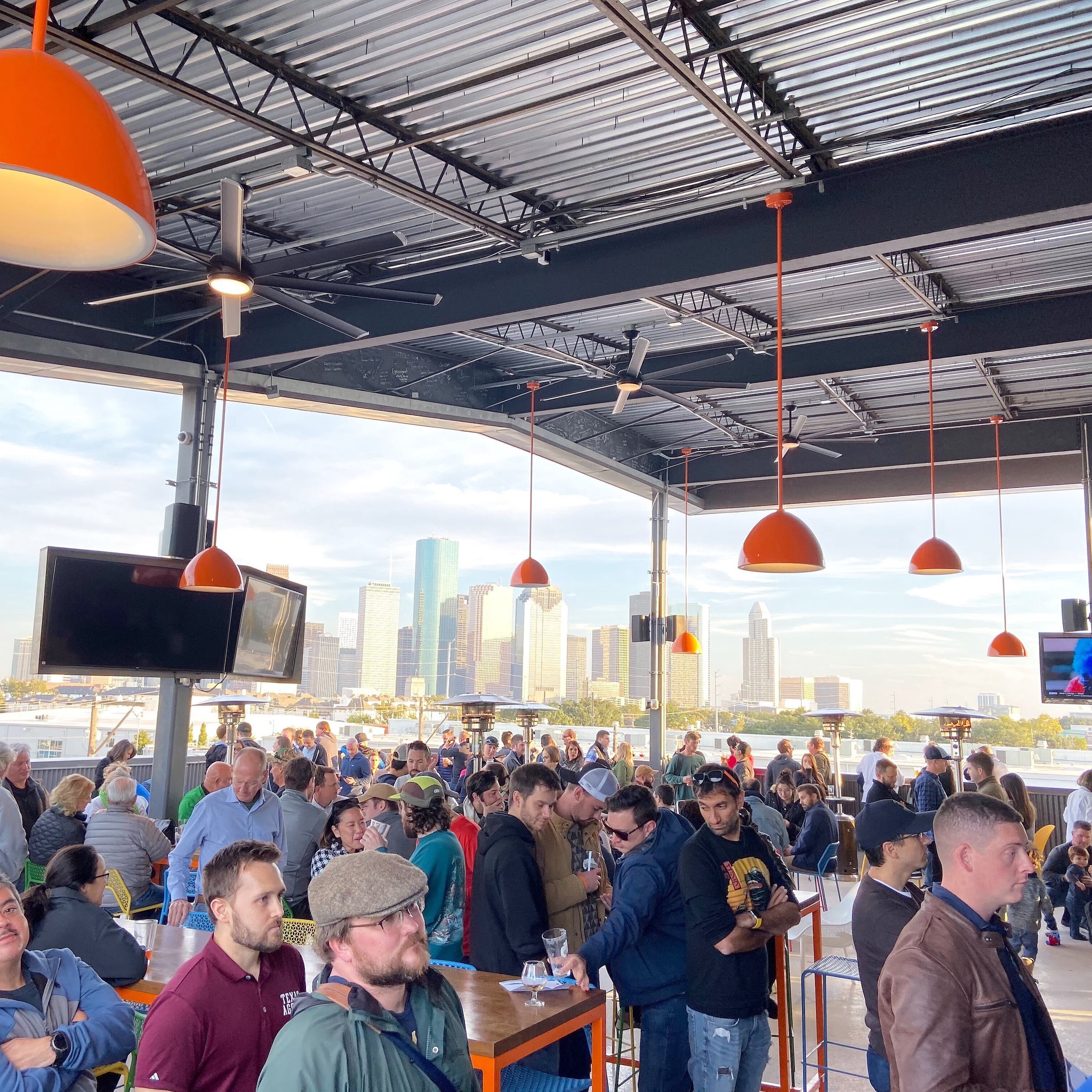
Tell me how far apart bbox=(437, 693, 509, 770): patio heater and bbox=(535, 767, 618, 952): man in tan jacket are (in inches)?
200

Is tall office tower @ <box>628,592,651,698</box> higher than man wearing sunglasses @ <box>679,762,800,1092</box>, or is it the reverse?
tall office tower @ <box>628,592,651,698</box>

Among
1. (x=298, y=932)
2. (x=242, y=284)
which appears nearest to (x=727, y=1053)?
(x=298, y=932)

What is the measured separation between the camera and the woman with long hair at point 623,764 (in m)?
11.4

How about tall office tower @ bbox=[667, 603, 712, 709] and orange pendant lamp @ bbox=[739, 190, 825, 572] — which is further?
→ tall office tower @ bbox=[667, 603, 712, 709]

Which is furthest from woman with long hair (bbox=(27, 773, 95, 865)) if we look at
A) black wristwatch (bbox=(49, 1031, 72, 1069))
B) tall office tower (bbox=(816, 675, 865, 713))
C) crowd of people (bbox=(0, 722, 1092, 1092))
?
tall office tower (bbox=(816, 675, 865, 713))

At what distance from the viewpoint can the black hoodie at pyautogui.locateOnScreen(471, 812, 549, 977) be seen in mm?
3486

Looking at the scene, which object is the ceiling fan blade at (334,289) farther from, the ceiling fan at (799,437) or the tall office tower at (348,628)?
the tall office tower at (348,628)

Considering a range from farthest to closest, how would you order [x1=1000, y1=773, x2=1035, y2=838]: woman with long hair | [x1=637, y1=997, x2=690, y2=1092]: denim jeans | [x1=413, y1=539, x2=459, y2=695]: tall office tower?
[x1=413, y1=539, x2=459, y2=695]: tall office tower
[x1=1000, y1=773, x2=1035, y2=838]: woman with long hair
[x1=637, y1=997, x2=690, y2=1092]: denim jeans

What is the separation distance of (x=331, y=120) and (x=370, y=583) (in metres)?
22.7

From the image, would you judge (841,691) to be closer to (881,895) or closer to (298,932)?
(298,932)

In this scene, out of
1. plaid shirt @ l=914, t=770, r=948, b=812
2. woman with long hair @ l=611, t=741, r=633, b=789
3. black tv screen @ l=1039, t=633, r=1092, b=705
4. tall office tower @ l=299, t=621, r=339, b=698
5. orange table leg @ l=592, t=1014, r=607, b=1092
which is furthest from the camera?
tall office tower @ l=299, t=621, r=339, b=698

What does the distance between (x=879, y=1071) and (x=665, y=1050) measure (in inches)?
32.1

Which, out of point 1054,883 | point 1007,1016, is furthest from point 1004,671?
point 1007,1016

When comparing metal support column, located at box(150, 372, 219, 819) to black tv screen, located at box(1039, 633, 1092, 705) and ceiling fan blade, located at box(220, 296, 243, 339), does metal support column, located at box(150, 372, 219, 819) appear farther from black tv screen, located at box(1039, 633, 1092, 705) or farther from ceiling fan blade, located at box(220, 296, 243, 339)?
black tv screen, located at box(1039, 633, 1092, 705)
